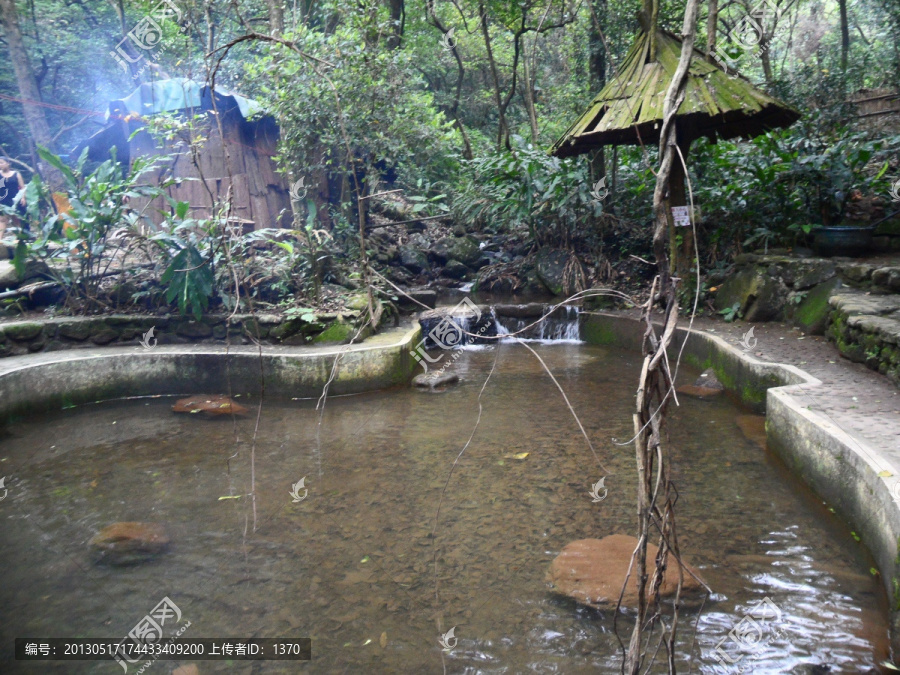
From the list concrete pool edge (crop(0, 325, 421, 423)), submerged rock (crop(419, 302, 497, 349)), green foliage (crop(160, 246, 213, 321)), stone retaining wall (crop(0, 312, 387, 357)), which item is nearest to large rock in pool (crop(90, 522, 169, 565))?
concrete pool edge (crop(0, 325, 421, 423))

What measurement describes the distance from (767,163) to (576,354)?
3421 millimetres

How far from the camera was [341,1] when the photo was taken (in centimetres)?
778

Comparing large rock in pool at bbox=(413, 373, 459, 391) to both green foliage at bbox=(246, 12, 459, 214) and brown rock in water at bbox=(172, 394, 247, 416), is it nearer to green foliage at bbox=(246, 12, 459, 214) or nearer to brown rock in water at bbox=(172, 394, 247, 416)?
brown rock in water at bbox=(172, 394, 247, 416)

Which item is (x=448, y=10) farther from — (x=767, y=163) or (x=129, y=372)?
(x=129, y=372)

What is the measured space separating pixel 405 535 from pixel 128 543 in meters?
1.60

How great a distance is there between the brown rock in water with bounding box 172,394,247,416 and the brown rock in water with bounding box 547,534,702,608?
3.66 meters

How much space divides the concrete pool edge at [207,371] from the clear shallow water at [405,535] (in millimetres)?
442

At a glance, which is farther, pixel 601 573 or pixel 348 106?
pixel 348 106

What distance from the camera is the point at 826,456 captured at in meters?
3.57

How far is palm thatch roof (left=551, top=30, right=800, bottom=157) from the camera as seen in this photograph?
647cm

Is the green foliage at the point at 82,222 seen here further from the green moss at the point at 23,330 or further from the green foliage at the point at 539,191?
the green foliage at the point at 539,191

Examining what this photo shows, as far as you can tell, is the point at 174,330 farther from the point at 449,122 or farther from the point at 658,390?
the point at 658,390

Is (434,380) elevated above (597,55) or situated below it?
below

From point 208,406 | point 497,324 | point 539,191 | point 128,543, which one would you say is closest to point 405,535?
point 128,543
